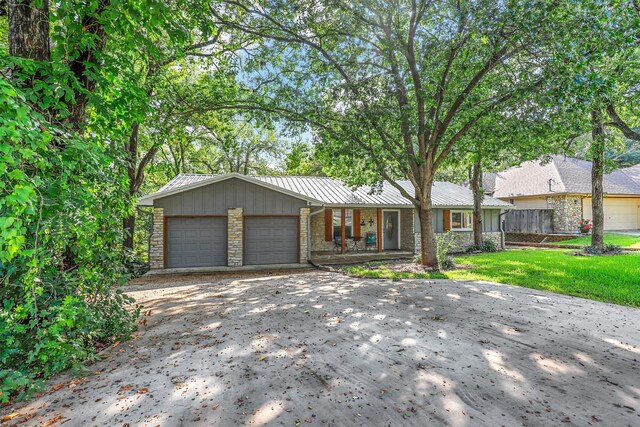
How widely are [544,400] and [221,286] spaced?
23.6 ft

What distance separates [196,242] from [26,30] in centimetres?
838

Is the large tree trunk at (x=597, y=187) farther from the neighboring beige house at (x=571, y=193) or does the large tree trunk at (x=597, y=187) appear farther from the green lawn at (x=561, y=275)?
the neighboring beige house at (x=571, y=193)

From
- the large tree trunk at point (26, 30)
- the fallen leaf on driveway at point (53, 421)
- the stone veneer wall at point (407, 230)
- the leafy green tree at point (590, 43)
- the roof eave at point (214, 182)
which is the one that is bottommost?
the fallen leaf on driveway at point (53, 421)

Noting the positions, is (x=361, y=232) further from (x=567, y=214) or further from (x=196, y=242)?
(x=567, y=214)

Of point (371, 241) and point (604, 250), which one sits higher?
point (371, 241)

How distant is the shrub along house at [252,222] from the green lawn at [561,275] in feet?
10.8

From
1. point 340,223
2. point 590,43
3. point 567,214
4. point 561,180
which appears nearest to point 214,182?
point 340,223

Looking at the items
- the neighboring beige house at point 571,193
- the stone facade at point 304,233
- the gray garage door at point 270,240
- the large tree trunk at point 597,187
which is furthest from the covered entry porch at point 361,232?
the neighboring beige house at point 571,193

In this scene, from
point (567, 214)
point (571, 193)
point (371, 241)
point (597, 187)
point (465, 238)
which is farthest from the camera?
point (567, 214)

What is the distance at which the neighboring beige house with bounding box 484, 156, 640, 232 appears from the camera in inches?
752

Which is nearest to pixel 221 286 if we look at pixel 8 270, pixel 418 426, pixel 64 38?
pixel 8 270

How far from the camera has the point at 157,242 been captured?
35.5 feet

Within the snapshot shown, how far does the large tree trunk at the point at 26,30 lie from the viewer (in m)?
3.65

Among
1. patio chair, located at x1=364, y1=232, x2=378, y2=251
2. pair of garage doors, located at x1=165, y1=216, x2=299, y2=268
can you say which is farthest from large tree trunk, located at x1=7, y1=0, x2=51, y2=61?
patio chair, located at x1=364, y1=232, x2=378, y2=251
